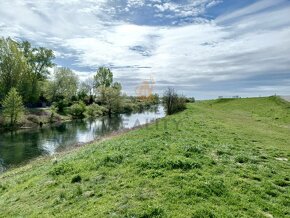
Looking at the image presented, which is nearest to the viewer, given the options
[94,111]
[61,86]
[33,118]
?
[33,118]

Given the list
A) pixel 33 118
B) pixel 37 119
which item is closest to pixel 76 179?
pixel 37 119

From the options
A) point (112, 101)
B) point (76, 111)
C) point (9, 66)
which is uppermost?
point (9, 66)

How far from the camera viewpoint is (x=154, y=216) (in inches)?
275

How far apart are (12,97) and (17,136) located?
1018 centimetres

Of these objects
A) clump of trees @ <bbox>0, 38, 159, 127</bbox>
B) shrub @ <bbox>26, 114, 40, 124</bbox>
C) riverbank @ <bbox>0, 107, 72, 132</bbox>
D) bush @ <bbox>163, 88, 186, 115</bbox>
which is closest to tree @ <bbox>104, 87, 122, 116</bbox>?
clump of trees @ <bbox>0, 38, 159, 127</bbox>

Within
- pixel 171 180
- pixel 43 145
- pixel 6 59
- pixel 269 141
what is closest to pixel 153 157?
pixel 171 180

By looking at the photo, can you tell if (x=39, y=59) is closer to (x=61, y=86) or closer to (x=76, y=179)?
(x=61, y=86)

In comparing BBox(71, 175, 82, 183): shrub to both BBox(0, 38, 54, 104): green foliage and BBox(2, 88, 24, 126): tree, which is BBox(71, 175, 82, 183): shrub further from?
BBox(0, 38, 54, 104): green foliage

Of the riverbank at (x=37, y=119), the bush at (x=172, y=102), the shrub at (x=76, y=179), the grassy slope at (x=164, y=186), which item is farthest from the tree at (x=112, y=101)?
the shrub at (x=76, y=179)

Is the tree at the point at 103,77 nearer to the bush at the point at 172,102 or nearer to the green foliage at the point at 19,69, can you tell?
the green foliage at the point at 19,69

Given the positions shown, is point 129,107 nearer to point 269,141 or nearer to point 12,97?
point 12,97

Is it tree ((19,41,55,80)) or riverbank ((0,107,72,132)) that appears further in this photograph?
tree ((19,41,55,80))

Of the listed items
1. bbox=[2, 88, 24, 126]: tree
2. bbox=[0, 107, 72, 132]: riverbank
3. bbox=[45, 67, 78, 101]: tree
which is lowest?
bbox=[0, 107, 72, 132]: riverbank

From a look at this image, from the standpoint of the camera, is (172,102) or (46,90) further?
(46,90)
